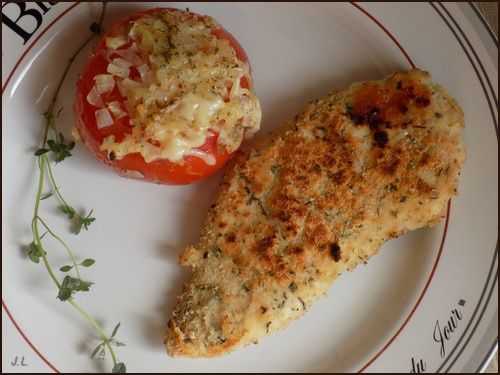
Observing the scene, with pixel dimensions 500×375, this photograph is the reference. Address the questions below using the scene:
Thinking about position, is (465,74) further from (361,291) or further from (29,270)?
(29,270)

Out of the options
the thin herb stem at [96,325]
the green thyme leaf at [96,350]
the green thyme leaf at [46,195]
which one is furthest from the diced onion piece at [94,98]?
the green thyme leaf at [96,350]

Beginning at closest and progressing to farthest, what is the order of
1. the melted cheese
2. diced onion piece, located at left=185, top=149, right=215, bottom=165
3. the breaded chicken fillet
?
the melted cheese, diced onion piece, located at left=185, top=149, right=215, bottom=165, the breaded chicken fillet

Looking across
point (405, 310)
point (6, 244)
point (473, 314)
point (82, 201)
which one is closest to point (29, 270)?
point (6, 244)

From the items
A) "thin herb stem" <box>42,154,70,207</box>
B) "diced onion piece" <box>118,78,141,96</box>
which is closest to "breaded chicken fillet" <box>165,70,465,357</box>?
"diced onion piece" <box>118,78,141,96</box>

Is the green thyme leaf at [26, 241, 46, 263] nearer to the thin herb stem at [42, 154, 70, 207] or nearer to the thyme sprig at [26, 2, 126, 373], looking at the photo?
the thyme sprig at [26, 2, 126, 373]

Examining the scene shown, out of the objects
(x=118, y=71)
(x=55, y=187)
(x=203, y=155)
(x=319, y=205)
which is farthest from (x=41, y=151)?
(x=319, y=205)

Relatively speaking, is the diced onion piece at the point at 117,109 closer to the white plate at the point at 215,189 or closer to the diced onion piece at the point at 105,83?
the diced onion piece at the point at 105,83
